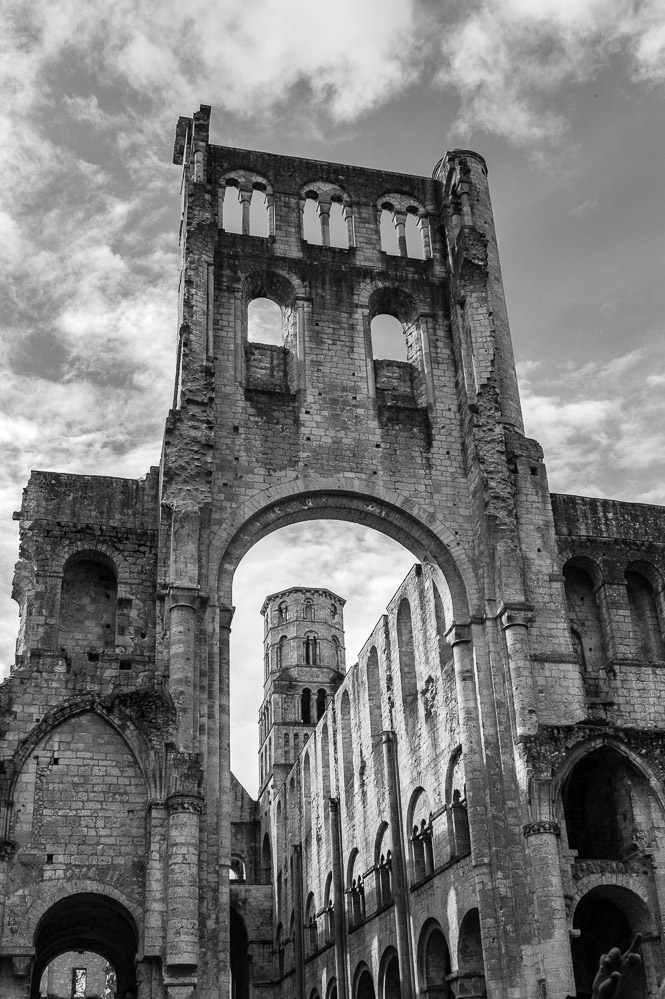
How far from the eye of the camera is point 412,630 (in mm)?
27141

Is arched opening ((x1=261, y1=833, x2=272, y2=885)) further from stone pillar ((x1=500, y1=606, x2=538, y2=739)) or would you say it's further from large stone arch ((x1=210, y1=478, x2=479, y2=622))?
stone pillar ((x1=500, y1=606, x2=538, y2=739))

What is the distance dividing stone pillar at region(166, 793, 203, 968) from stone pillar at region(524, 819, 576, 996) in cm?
526

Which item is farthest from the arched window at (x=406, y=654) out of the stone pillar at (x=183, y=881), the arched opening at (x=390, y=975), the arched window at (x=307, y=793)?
the stone pillar at (x=183, y=881)

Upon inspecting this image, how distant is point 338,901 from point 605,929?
12.3 metres

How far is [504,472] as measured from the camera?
20.3 m

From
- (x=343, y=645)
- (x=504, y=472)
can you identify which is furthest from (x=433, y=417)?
(x=343, y=645)

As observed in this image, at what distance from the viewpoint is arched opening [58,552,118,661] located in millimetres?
18516

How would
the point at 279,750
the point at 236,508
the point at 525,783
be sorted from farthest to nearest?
the point at 279,750
the point at 236,508
the point at 525,783

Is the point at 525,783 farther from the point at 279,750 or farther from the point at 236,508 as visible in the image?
the point at 279,750

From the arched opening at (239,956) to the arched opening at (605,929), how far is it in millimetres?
20928

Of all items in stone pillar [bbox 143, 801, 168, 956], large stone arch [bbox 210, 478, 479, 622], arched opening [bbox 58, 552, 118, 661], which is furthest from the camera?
large stone arch [bbox 210, 478, 479, 622]

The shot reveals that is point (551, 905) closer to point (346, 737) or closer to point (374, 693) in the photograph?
point (374, 693)

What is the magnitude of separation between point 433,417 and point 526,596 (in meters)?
4.19

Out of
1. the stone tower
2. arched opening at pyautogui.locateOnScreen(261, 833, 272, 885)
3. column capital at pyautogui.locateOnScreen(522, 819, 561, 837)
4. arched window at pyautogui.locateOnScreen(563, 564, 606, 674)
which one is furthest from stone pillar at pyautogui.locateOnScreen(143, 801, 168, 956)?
the stone tower
